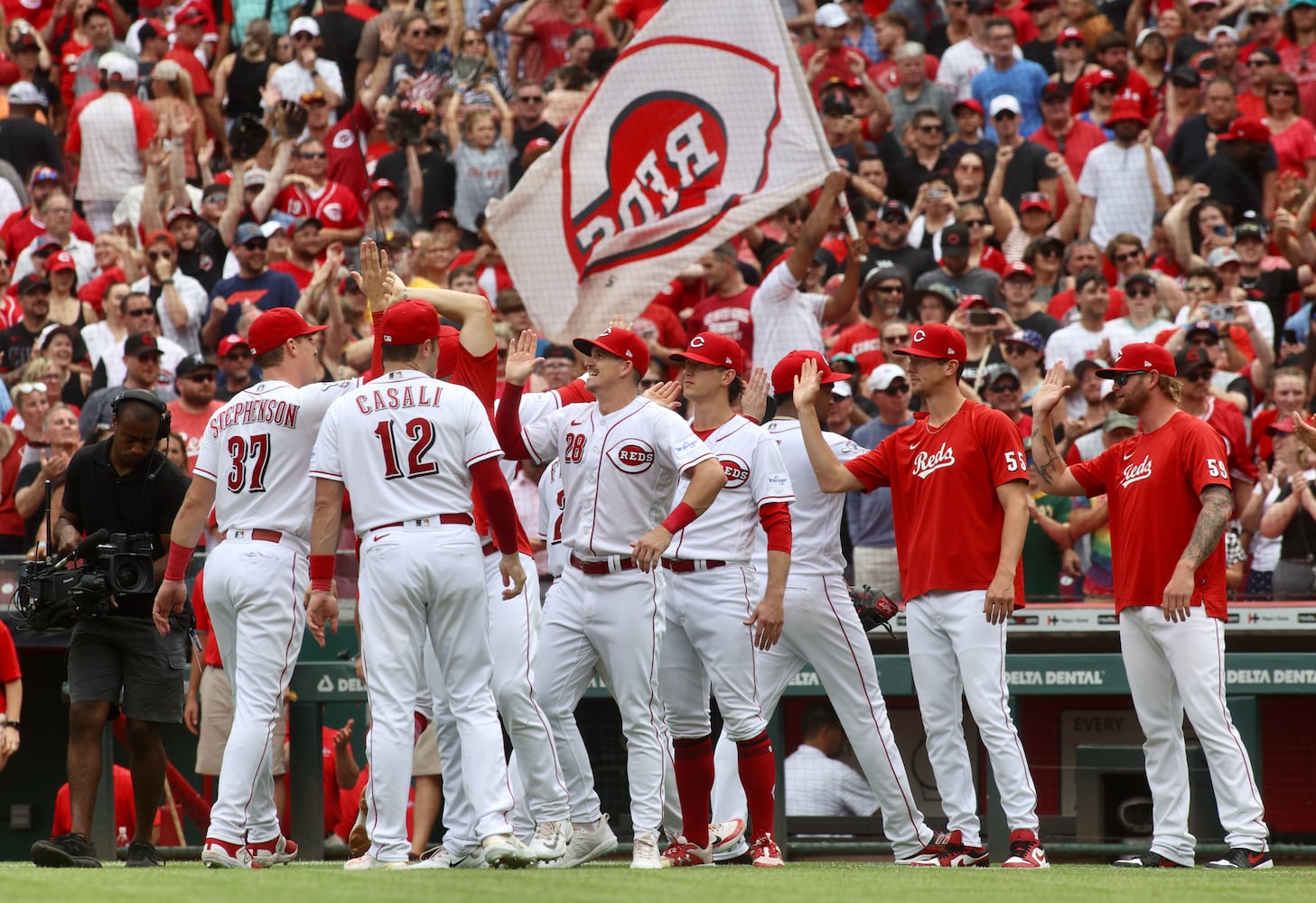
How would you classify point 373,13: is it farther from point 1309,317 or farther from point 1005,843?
point 1005,843

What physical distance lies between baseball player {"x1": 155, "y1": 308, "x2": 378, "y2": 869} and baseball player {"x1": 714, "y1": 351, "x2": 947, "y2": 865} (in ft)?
6.30

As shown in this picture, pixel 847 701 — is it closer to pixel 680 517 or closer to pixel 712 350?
pixel 680 517

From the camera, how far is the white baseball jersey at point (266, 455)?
701 cm

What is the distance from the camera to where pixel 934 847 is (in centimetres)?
741

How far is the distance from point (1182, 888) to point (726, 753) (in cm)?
227

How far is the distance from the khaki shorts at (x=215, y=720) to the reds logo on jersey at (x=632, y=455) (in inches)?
111

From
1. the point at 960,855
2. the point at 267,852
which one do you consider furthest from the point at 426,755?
the point at 960,855

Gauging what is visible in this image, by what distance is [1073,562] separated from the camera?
31.0ft

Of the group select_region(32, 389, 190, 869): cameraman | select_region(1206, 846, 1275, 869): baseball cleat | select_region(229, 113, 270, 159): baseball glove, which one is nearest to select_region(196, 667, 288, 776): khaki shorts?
select_region(32, 389, 190, 869): cameraman

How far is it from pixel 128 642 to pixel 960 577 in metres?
3.40

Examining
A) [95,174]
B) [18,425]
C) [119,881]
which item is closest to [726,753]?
[119,881]

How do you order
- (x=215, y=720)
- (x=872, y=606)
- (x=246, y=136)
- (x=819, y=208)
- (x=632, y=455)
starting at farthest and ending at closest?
(x=246, y=136) < (x=819, y=208) < (x=215, y=720) < (x=872, y=606) < (x=632, y=455)

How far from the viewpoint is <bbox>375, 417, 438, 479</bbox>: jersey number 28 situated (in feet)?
21.0

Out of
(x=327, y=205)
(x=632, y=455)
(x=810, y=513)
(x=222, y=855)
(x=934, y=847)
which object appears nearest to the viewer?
(x=222, y=855)
